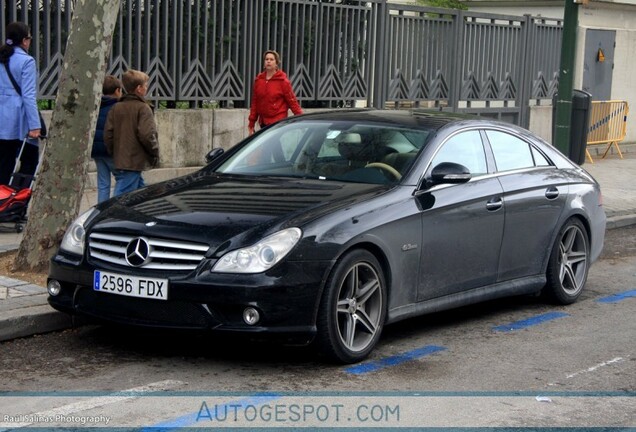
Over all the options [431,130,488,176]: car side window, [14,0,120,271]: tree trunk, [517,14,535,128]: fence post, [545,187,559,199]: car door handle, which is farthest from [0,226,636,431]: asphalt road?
[517,14,535,128]: fence post

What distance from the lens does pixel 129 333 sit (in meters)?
7.76

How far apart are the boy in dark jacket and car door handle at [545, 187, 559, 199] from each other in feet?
12.8

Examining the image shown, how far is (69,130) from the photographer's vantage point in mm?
8945

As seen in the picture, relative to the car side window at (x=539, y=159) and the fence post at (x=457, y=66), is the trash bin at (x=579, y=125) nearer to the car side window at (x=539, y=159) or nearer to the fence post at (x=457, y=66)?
the car side window at (x=539, y=159)

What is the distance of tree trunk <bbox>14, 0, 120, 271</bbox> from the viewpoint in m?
8.91

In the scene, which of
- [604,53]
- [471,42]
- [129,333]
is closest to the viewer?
[129,333]

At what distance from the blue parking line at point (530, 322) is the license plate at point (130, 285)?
2724 mm

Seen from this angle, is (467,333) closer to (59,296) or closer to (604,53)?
(59,296)

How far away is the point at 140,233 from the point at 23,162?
4.83m

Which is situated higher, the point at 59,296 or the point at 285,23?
the point at 285,23

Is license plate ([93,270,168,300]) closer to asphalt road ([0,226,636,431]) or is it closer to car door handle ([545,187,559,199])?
asphalt road ([0,226,636,431])

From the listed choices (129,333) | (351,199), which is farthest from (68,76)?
(351,199)

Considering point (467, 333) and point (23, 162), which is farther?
point (23, 162)

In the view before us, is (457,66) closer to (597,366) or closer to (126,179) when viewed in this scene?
(126,179)
